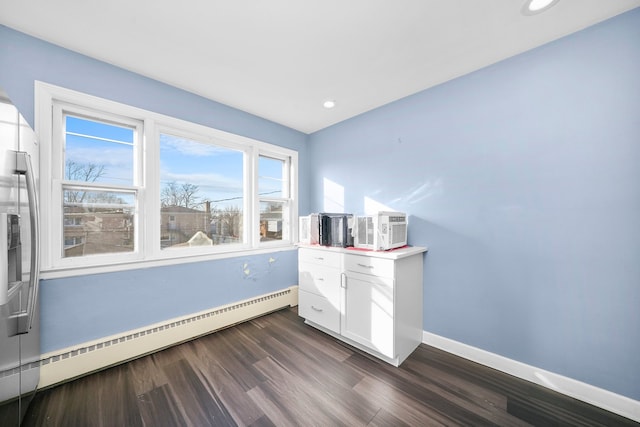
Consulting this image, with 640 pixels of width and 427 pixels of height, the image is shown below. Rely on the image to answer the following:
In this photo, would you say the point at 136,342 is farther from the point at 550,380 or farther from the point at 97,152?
the point at 550,380

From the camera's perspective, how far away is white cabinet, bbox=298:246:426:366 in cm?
192

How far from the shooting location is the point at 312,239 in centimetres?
272

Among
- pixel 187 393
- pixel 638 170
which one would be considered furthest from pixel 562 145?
pixel 187 393

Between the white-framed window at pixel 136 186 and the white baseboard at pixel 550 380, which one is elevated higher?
the white-framed window at pixel 136 186

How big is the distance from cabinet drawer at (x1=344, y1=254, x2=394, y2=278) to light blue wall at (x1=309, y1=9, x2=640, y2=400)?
A: 0.60 meters

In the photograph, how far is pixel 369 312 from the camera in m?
2.05

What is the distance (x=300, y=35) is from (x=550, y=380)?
3.00 m

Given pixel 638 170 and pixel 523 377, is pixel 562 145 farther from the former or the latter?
pixel 523 377

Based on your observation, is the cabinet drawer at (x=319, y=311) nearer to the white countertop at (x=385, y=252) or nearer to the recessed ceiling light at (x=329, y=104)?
the white countertop at (x=385, y=252)

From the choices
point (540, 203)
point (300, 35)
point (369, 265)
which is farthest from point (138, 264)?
point (540, 203)

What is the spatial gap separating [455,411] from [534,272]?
44.3 inches

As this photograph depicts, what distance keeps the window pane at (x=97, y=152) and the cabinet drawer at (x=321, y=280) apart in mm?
1898

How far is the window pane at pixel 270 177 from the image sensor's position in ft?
9.93

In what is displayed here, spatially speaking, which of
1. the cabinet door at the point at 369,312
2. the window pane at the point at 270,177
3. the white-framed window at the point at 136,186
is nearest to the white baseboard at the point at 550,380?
the cabinet door at the point at 369,312
